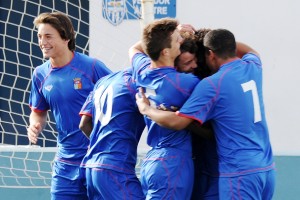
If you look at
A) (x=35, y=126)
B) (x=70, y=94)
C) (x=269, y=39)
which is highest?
(x=269, y=39)

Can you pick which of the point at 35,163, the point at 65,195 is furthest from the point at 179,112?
the point at 35,163

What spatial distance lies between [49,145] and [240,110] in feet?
14.2

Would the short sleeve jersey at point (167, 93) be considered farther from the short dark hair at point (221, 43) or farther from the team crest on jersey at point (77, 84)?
the team crest on jersey at point (77, 84)

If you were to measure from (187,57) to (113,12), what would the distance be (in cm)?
374

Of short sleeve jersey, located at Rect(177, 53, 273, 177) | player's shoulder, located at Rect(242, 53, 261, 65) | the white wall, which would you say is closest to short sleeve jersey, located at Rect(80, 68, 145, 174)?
short sleeve jersey, located at Rect(177, 53, 273, 177)

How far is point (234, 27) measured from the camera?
9.65 meters

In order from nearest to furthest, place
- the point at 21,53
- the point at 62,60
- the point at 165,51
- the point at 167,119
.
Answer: the point at 167,119
the point at 165,51
the point at 62,60
the point at 21,53

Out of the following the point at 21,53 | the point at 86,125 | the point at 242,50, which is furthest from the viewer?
the point at 21,53

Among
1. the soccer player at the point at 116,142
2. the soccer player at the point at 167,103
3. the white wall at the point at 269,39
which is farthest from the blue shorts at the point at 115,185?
the white wall at the point at 269,39

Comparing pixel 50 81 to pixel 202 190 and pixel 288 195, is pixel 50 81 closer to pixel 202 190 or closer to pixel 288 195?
pixel 202 190

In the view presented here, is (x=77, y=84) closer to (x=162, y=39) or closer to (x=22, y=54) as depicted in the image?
(x=162, y=39)

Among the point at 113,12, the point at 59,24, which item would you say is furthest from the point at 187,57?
the point at 113,12

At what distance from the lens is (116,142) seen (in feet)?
20.5

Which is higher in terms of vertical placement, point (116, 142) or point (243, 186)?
point (116, 142)
